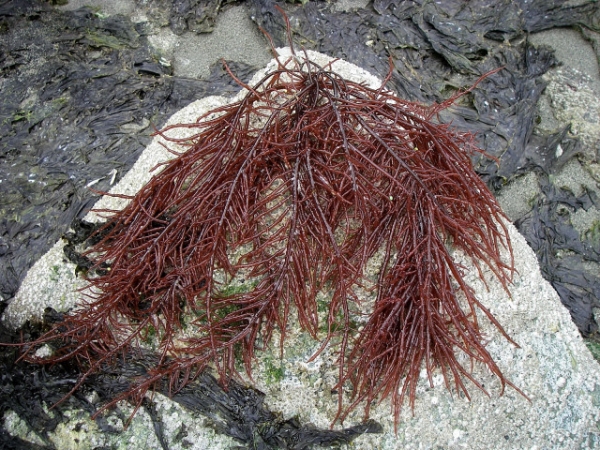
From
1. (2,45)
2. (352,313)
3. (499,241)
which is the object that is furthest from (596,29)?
(2,45)

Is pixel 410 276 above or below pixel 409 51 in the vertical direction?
below

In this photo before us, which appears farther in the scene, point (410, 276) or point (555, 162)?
point (555, 162)

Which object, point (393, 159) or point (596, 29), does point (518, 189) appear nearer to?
point (393, 159)

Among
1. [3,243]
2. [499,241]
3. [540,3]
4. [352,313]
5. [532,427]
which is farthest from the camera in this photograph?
[540,3]

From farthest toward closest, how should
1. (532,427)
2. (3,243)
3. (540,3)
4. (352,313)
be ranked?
1. (540,3)
2. (3,243)
3. (352,313)
4. (532,427)

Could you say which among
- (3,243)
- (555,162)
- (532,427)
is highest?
(555,162)
